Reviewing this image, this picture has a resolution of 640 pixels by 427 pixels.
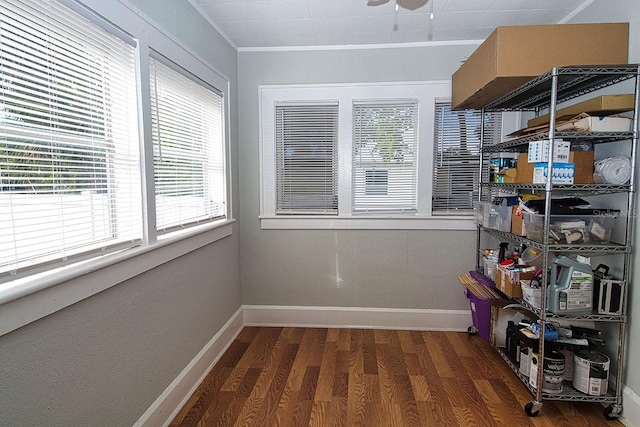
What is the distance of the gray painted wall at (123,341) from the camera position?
115 cm

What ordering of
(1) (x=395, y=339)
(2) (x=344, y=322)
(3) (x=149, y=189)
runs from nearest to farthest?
(3) (x=149, y=189) < (1) (x=395, y=339) < (2) (x=344, y=322)

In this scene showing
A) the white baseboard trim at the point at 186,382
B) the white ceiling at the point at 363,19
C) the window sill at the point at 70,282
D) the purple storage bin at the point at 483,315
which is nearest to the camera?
the window sill at the point at 70,282

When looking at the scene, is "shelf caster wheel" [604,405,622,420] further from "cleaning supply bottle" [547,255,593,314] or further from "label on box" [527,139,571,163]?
"label on box" [527,139,571,163]

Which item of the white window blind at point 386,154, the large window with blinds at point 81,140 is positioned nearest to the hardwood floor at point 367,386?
the large window with blinds at point 81,140

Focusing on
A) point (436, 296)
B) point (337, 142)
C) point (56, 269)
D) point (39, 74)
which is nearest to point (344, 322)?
point (436, 296)

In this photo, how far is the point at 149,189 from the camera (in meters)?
1.77

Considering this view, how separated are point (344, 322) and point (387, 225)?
0.97 meters

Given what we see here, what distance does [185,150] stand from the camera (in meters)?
2.20

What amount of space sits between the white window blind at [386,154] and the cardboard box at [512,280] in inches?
38.6

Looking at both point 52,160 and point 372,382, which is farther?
point 372,382

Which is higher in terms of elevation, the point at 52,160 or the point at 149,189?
the point at 52,160

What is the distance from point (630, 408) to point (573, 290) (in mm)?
706

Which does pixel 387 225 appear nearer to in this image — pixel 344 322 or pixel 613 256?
pixel 344 322

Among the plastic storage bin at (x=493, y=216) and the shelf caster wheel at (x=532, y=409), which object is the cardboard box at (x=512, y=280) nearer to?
the plastic storage bin at (x=493, y=216)
